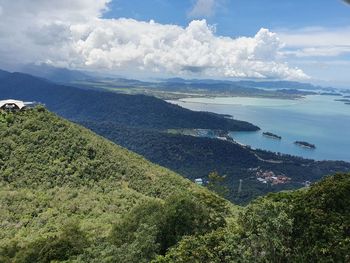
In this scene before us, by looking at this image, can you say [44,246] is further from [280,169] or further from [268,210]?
[280,169]

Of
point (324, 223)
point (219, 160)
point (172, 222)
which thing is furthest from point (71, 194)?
point (219, 160)

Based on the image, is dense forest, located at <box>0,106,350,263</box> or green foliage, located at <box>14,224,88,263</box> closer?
dense forest, located at <box>0,106,350,263</box>

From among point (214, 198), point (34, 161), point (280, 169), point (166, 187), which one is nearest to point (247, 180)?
point (280, 169)

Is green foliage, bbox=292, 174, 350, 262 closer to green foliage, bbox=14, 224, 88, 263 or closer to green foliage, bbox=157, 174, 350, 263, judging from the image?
green foliage, bbox=157, 174, 350, 263

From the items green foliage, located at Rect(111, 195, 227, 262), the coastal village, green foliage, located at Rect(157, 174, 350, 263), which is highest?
green foliage, located at Rect(157, 174, 350, 263)

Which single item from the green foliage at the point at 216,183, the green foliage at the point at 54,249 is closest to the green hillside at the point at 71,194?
the green foliage at the point at 54,249

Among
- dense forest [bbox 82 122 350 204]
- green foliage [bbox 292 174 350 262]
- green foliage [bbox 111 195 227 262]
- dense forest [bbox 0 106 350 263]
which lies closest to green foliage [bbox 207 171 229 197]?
dense forest [bbox 0 106 350 263]
